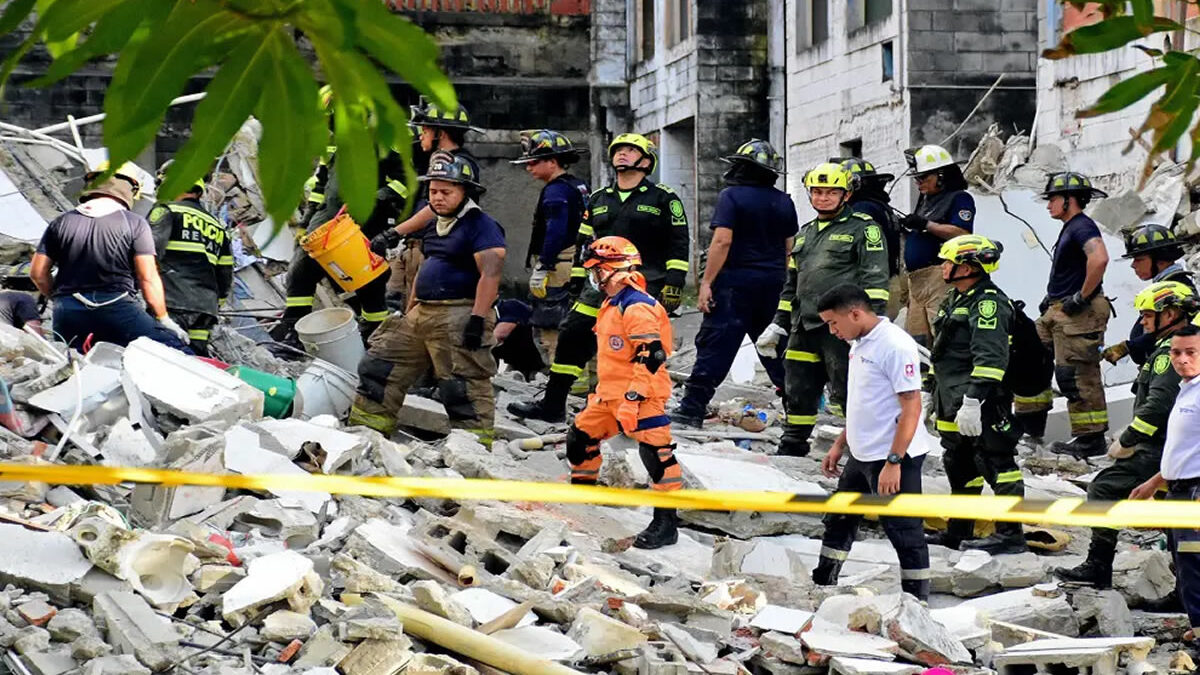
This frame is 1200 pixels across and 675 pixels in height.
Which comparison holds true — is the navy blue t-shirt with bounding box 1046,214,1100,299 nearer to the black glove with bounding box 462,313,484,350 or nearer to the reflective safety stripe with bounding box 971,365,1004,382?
the reflective safety stripe with bounding box 971,365,1004,382

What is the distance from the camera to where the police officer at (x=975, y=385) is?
24.3 feet

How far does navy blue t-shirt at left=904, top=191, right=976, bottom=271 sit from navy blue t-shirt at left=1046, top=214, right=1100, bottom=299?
0.56m

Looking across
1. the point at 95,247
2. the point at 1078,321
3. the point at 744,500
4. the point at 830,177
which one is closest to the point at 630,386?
the point at 830,177

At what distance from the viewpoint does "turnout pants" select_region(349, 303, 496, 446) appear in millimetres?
8758

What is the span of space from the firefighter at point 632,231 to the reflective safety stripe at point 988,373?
2.76 metres

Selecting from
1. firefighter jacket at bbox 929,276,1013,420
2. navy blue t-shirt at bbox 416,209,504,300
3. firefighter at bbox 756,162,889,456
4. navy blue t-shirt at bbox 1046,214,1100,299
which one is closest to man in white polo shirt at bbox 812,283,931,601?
firefighter jacket at bbox 929,276,1013,420

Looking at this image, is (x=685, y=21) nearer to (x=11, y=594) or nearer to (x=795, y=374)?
(x=795, y=374)

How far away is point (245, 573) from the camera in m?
6.10

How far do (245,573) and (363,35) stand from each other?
451cm

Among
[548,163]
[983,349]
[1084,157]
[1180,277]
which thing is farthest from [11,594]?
[1084,157]

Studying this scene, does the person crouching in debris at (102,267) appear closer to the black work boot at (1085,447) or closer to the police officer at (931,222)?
the police officer at (931,222)

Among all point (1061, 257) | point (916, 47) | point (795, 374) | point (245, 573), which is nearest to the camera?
point (245, 573)

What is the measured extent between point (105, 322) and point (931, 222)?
4.89 metres

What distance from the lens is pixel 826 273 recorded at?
874 cm
